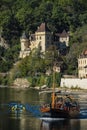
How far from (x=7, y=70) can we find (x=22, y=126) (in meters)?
84.9

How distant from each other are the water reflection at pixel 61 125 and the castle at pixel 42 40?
3140 inches

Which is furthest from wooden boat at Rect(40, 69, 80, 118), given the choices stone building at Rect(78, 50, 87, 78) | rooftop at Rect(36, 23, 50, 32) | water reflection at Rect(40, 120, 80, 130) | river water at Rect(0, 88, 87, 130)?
rooftop at Rect(36, 23, 50, 32)

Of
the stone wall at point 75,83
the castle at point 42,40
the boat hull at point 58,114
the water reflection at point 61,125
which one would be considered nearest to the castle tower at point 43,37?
the castle at point 42,40

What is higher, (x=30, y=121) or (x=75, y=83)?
(x=75, y=83)

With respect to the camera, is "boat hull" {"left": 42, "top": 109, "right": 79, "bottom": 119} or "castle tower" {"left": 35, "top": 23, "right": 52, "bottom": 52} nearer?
"boat hull" {"left": 42, "top": 109, "right": 79, "bottom": 119}

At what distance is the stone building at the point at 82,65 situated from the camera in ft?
384

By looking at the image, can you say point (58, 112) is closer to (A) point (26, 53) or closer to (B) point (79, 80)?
(B) point (79, 80)

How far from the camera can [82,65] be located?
119750mm

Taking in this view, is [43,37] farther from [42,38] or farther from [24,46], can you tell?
[24,46]

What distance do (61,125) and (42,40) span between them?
8585cm

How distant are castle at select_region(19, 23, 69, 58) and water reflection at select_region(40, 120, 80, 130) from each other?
79.8 meters

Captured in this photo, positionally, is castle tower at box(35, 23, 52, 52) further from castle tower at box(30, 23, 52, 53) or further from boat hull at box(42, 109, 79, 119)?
boat hull at box(42, 109, 79, 119)

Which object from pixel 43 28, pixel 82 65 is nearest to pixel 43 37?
pixel 43 28

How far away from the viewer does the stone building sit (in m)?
117
